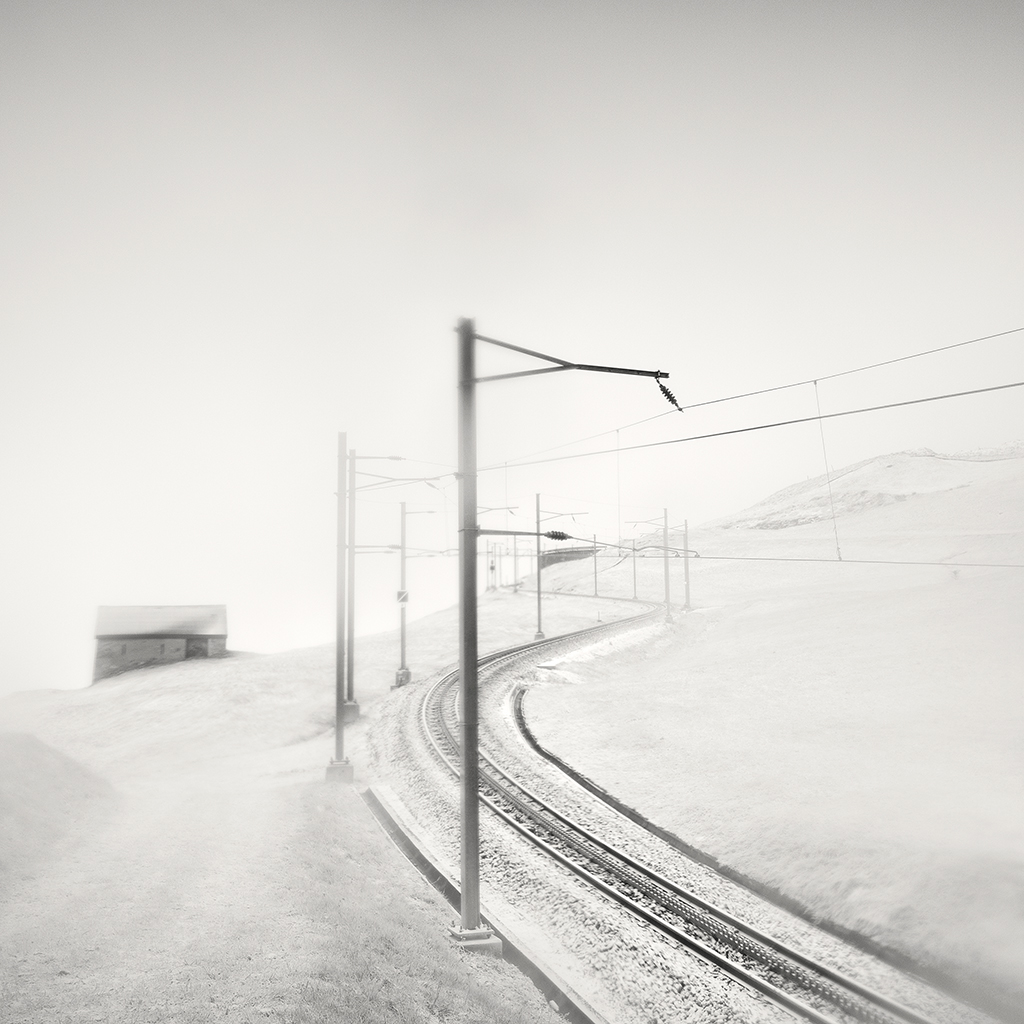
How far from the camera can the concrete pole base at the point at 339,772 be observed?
809 inches

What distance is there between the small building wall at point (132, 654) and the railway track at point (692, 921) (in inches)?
1504

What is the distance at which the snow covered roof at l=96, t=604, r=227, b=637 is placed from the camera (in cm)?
4966

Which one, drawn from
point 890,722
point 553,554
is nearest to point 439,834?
point 890,722

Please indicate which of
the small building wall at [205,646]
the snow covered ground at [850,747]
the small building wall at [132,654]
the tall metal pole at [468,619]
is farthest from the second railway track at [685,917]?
the small building wall at [132,654]

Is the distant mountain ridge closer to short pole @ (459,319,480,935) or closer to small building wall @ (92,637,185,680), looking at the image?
small building wall @ (92,637,185,680)

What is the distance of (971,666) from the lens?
91.5 ft

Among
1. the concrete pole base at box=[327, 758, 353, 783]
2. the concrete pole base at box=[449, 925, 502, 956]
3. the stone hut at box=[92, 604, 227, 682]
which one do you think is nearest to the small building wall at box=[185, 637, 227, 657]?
the stone hut at box=[92, 604, 227, 682]

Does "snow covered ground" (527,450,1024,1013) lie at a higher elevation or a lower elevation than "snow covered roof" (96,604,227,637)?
lower

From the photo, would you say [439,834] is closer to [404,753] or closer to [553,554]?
[404,753]

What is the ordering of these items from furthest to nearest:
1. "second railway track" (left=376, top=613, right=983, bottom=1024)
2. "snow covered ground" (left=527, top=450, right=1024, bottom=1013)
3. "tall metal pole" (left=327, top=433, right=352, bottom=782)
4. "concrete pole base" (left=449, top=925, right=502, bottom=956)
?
"tall metal pole" (left=327, top=433, right=352, bottom=782) → "snow covered ground" (left=527, top=450, right=1024, bottom=1013) → "concrete pole base" (left=449, top=925, right=502, bottom=956) → "second railway track" (left=376, top=613, right=983, bottom=1024)

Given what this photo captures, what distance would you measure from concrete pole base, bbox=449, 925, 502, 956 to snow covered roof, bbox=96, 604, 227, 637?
47017 millimetres

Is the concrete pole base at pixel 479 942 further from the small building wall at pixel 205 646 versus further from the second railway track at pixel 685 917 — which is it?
the small building wall at pixel 205 646

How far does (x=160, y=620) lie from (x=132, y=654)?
10.3 feet

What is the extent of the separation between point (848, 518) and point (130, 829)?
374 feet
